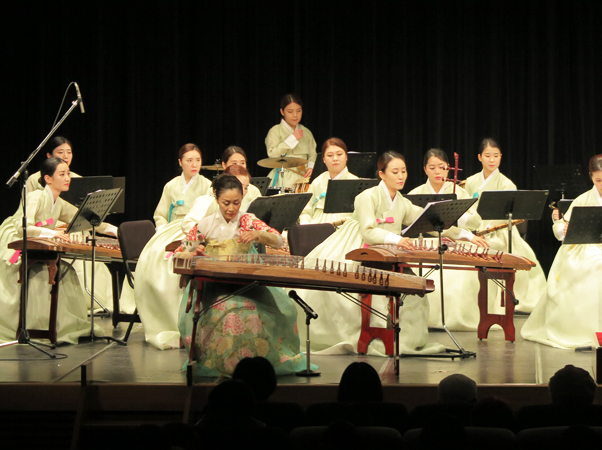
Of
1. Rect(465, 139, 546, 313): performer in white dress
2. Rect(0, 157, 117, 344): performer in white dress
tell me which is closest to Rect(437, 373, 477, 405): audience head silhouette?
Rect(0, 157, 117, 344): performer in white dress

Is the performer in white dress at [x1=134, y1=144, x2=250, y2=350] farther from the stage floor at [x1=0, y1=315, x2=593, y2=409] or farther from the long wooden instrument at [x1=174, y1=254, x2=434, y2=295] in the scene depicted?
the long wooden instrument at [x1=174, y1=254, x2=434, y2=295]

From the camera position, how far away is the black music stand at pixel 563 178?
7.61 meters

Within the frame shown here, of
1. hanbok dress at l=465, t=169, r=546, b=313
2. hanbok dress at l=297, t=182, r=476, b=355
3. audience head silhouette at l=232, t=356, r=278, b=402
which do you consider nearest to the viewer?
audience head silhouette at l=232, t=356, r=278, b=402

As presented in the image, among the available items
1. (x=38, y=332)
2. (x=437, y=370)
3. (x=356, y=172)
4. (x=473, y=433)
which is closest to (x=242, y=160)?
(x=356, y=172)

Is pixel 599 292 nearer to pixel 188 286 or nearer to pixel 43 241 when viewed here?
pixel 188 286

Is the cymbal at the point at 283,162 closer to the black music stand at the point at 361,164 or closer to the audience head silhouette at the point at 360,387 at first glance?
the black music stand at the point at 361,164

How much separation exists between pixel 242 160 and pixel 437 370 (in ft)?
9.00

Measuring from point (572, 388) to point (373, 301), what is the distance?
8.36ft

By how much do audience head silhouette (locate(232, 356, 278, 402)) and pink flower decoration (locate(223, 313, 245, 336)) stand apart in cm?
100

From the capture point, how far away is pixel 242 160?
21.5 feet

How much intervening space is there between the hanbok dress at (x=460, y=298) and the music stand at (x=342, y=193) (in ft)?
2.95

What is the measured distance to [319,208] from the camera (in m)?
7.39

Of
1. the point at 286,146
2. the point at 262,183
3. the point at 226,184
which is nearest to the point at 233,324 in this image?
the point at 226,184

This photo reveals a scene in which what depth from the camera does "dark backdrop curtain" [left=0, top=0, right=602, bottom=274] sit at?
29.1ft
